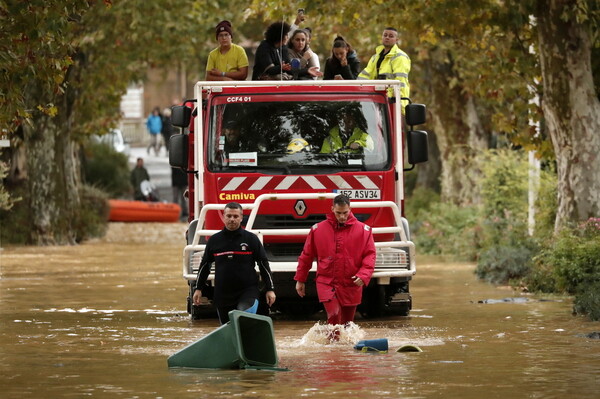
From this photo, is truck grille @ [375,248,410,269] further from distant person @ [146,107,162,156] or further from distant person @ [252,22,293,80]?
distant person @ [146,107,162,156]

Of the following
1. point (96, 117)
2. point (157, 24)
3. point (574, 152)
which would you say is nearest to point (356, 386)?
point (574, 152)

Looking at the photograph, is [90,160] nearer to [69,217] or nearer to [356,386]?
[69,217]

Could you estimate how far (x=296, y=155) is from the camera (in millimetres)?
18484

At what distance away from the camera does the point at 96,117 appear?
4250cm

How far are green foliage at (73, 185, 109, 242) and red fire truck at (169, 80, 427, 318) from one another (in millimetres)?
22965

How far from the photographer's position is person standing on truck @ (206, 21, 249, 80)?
19.7 m

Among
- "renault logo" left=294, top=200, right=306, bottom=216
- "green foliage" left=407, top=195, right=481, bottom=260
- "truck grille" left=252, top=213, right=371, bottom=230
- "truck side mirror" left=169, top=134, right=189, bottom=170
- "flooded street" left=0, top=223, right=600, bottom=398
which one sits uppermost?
"truck side mirror" left=169, top=134, right=189, bottom=170

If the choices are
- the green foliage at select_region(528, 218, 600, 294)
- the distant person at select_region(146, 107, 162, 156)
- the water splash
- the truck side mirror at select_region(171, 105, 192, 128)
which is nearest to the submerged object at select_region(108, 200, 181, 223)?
the distant person at select_region(146, 107, 162, 156)

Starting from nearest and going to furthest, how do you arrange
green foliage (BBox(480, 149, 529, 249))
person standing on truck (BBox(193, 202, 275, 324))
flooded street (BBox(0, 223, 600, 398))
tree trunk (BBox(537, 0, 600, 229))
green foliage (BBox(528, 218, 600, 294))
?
1. flooded street (BBox(0, 223, 600, 398))
2. person standing on truck (BBox(193, 202, 275, 324))
3. green foliage (BBox(528, 218, 600, 294))
4. tree trunk (BBox(537, 0, 600, 229))
5. green foliage (BBox(480, 149, 529, 249))

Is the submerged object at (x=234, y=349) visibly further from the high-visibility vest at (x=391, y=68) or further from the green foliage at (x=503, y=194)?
the green foliage at (x=503, y=194)

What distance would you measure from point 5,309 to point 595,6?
965cm

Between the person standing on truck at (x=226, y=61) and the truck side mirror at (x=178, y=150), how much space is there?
1.51m

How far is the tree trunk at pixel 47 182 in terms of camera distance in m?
39.0

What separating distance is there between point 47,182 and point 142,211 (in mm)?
9208
